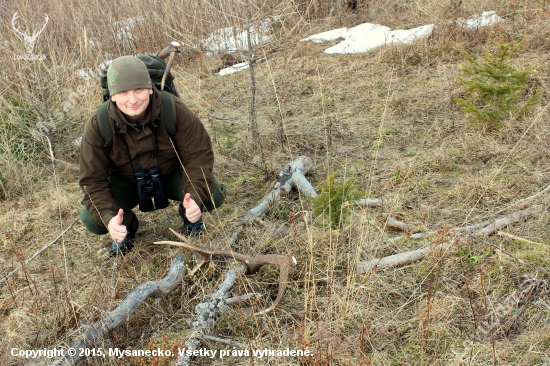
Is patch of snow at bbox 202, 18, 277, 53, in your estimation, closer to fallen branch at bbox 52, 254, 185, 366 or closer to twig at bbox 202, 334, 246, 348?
fallen branch at bbox 52, 254, 185, 366

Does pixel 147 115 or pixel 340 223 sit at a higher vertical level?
pixel 147 115

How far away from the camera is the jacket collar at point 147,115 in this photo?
2.90 meters

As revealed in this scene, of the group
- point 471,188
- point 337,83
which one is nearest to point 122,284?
point 471,188

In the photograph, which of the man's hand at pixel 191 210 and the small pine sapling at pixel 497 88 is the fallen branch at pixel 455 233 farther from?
the small pine sapling at pixel 497 88

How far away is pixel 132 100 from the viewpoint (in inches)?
110

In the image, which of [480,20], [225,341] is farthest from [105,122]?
[480,20]

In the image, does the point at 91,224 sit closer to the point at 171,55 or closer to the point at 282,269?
the point at 171,55

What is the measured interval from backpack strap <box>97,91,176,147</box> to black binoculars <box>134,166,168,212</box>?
0.32 m

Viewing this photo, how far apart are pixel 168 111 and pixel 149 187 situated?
2.08 ft

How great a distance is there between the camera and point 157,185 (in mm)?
3355

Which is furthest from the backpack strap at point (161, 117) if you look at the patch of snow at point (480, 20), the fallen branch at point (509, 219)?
the patch of snow at point (480, 20)

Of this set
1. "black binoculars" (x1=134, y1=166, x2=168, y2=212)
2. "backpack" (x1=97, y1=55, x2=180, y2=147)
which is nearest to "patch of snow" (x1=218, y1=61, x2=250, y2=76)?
"backpack" (x1=97, y1=55, x2=180, y2=147)

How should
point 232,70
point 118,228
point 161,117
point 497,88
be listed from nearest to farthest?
1. point 118,228
2. point 161,117
3. point 497,88
4. point 232,70

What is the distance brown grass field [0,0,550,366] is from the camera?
2.35 metres
